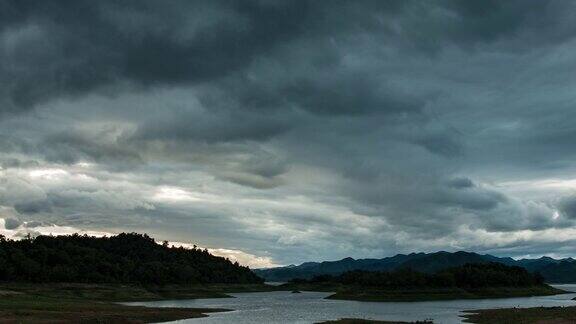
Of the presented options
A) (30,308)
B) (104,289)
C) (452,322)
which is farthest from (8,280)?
(452,322)

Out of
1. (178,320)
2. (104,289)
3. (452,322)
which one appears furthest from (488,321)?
(104,289)

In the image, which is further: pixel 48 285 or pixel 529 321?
pixel 48 285

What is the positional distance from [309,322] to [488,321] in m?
29.2

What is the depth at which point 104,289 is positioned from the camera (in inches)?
7431

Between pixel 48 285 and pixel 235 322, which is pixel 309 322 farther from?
pixel 48 285

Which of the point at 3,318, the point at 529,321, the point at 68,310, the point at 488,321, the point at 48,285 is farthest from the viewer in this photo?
the point at 48,285

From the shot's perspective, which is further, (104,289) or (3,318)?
(104,289)

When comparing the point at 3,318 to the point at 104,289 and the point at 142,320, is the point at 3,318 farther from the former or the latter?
the point at 104,289

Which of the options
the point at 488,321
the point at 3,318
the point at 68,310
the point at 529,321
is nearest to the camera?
the point at 3,318

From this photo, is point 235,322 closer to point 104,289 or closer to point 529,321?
point 529,321

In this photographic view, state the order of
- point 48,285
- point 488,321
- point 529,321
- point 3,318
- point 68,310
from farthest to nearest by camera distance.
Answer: point 48,285 < point 68,310 < point 488,321 < point 529,321 < point 3,318

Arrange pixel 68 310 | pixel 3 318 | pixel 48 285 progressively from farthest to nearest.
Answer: pixel 48 285, pixel 68 310, pixel 3 318

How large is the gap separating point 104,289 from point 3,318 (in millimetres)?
112695

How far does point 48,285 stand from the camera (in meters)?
187
